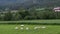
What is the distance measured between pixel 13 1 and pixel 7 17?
30.1 meters

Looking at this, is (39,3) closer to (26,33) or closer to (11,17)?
(11,17)

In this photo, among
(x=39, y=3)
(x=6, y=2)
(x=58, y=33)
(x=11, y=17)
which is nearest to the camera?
(x=58, y=33)

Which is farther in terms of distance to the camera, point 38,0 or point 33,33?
point 38,0

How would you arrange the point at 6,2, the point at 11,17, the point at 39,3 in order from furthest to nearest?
the point at 6,2, the point at 39,3, the point at 11,17

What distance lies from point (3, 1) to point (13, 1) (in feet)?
11.1

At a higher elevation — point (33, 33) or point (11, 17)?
point (33, 33)

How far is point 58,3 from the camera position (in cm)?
5209

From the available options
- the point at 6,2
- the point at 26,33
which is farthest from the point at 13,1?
the point at 26,33

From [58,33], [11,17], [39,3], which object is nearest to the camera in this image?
[58,33]

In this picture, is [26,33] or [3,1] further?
[3,1]

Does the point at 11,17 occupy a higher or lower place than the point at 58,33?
lower

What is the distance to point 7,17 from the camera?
2798cm

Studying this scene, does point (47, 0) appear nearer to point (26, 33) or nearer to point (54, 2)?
point (54, 2)

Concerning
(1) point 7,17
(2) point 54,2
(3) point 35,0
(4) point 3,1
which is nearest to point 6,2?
(4) point 3,1
